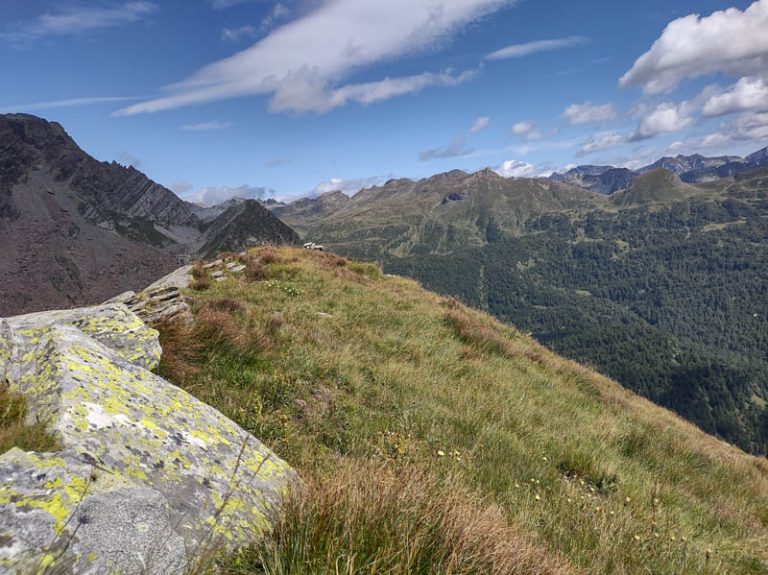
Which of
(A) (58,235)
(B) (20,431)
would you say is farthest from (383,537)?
(A) (58,235)

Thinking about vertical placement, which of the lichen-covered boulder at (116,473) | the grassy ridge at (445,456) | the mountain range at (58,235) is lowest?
the grassy ridge at (445,456)

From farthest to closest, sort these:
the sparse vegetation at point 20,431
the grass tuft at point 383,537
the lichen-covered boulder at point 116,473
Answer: the sparse vegetation at point 20,431 → the grass tuft at point 383,537 → the lichen-covered boulder at point 116,473

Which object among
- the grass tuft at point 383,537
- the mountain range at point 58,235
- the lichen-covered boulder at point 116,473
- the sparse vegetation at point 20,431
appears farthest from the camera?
the mountain range at point 58,235

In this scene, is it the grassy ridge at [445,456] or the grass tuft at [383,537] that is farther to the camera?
the grassy ridge at [445,456]

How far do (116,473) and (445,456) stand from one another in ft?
14.1

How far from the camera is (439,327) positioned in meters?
14.4

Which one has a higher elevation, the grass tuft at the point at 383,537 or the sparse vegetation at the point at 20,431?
the sparse vegetation at the point at 20,431

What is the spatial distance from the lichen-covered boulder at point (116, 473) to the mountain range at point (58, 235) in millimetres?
132148

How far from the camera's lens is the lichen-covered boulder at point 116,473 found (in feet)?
7.07

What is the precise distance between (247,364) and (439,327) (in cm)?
778

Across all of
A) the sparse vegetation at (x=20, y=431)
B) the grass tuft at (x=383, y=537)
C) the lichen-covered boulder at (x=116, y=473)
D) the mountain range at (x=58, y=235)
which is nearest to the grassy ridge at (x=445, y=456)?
the grass tuft at (x=383, y=537)

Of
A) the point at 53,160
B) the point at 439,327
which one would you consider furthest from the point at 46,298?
the point at 439,327

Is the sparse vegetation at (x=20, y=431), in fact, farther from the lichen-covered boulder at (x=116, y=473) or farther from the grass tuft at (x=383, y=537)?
the grass tuft at (x=383, y=537)

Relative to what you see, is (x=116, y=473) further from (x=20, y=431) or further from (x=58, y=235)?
(x=58, y=235)
